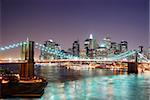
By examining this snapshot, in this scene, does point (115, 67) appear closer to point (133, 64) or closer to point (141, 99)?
point (133, 64)

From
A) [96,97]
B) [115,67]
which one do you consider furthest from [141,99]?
[115,67]

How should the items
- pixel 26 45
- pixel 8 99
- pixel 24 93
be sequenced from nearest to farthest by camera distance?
1. pixel 8 99
2. pixel 24 93
3. pixel 26 45

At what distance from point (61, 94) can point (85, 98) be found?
1.28 m

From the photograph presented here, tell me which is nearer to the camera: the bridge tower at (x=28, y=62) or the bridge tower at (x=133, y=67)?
the bridge tower at (x=28, y=62)

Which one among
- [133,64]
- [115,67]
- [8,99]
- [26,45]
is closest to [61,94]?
[8,99]

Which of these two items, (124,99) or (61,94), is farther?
(61,94)

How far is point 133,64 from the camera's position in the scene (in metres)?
30.8

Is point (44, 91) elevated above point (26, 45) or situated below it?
below

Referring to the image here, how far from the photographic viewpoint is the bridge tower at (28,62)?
14781 mm

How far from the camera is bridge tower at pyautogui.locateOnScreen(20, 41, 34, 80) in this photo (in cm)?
1478

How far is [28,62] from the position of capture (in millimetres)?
15055

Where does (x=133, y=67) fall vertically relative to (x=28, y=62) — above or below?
below

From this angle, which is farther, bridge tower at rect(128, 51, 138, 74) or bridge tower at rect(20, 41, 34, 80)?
bridge tower at rect(128, 51, 138, 74)

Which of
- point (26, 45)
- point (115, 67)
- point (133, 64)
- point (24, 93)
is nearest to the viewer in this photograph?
point (24, 93)
